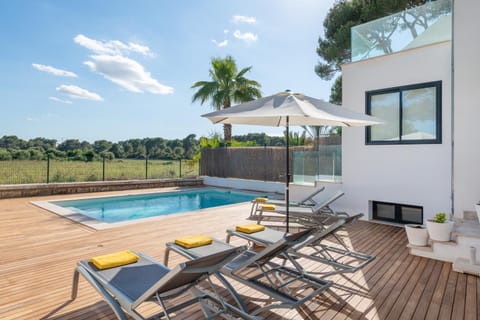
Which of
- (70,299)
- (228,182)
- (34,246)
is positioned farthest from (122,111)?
(70,299)

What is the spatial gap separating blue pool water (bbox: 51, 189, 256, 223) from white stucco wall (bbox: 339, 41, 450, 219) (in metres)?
5.28

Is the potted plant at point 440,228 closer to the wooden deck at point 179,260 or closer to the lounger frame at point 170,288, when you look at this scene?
the wooden deck at point 179,260

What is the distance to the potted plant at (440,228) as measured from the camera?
4.25 metres

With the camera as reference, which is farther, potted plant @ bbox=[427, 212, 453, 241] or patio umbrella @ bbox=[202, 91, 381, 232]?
potted plant @ bbox=[427, 212, 453, 241]

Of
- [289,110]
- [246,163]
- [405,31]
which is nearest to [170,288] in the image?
[289,110]

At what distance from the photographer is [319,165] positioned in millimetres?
8203

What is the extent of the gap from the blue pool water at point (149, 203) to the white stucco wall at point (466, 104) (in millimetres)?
7423

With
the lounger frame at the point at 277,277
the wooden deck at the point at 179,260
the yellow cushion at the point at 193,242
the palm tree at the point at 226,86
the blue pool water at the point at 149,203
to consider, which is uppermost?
the palm tree at the point at 226,86

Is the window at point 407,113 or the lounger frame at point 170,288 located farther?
the window at point 407,113

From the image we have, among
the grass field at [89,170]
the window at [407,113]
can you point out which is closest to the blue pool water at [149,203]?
the grass field at [89,170]

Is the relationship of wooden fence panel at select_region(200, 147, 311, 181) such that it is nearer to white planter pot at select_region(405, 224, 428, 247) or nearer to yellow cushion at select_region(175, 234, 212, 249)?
white planter pot at select_region(405, 224, 428, 247)

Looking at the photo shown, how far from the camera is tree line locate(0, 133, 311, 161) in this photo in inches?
489

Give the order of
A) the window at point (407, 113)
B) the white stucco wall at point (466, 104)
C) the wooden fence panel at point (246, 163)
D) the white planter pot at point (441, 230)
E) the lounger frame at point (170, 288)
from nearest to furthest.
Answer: the lounger frame at point (170, 288) → the white planter pot at point (441, 230) → the white stucco wall at point (466, 104) → the window at point (407, 113) → the wooden fence panel at point (246, 163)

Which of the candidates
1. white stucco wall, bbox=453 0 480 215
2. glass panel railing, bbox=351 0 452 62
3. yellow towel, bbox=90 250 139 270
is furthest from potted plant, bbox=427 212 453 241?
yellow towel, bbox=90 250 139 270
